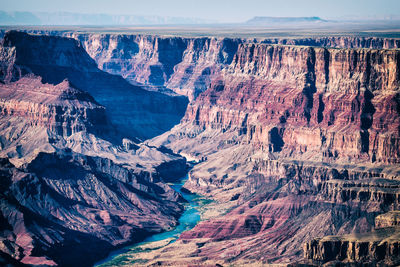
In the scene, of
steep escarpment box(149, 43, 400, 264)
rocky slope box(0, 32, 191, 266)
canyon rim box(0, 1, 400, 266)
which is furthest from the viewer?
steep escarpment box(149, 43, 400, 264)

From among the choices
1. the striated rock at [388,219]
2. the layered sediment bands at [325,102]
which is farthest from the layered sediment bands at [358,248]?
the layered sediment bands at [325,102]

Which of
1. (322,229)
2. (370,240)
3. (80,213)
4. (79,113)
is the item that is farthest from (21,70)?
(370,240)

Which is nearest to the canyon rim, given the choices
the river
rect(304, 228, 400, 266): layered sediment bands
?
rect(304, 228, 400, 266): layered sediment bands

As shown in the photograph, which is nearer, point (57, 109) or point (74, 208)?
point (74, 208)

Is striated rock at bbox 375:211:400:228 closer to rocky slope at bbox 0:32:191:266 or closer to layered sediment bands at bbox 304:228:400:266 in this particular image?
layered sediment bands at bbox 304:228:400:266

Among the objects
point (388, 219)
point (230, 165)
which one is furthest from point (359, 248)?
point (230, 165)

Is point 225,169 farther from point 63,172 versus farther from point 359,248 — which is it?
point 359,248

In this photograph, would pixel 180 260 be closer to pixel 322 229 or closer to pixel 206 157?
pixel 322 229

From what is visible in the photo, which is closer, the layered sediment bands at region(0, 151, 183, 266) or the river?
the layered sediment bands at region(0, 151, 183, 266)
